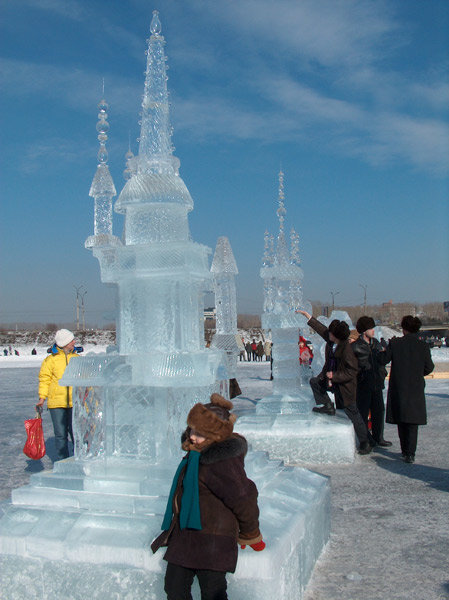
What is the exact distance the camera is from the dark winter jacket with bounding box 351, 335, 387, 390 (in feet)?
23.9

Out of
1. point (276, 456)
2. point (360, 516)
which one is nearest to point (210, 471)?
point (360, 516)

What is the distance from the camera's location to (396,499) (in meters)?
5.63

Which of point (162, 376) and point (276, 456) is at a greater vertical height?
point (162, 376)

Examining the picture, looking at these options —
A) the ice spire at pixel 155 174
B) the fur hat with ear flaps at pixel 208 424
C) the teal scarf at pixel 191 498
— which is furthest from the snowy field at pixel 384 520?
the ice spire at pixel 155 174

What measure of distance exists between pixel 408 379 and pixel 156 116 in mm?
4171

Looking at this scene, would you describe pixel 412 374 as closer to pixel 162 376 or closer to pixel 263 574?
pixel 162 376

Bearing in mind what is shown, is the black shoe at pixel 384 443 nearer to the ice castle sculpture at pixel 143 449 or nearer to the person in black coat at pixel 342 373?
the person in black coat at pixel 342 373

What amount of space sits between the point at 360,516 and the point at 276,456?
6.65 feet

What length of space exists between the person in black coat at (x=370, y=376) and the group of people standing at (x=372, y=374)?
0.01 meters

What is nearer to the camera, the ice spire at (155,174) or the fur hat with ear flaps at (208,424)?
the fur hat with ear flaps at (208,424)

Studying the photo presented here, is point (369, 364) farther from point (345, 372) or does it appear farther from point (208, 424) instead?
point (208, 424)

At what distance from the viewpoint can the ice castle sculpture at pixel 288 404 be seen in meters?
7.05

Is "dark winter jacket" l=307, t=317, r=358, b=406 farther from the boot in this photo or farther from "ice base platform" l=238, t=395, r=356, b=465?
the boot

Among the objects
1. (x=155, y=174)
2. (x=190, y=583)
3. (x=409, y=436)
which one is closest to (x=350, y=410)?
(x=409, y=436)
